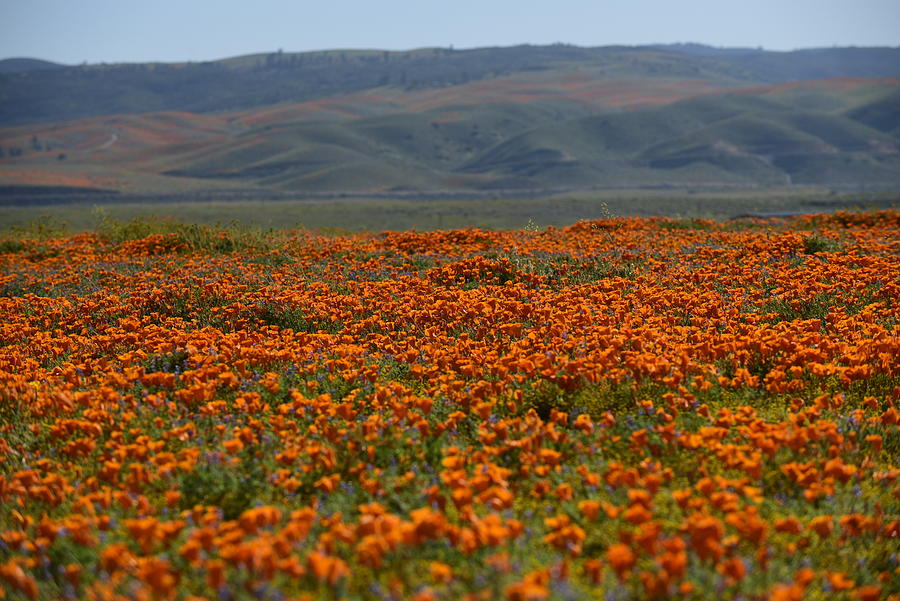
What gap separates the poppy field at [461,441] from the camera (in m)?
3.07

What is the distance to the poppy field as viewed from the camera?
3070 mm

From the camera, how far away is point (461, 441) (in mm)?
4547

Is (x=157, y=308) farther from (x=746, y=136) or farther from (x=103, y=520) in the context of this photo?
(x=746, y=136)

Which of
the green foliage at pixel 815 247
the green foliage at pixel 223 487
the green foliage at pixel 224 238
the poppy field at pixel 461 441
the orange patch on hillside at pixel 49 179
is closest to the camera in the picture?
the poppy field at pixel 461 441

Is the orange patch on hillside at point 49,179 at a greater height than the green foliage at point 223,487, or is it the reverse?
the orange patch on hillside at point 49,179

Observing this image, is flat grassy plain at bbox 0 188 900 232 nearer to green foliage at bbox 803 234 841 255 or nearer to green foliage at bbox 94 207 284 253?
green foliage at bbox 94 207 284 253

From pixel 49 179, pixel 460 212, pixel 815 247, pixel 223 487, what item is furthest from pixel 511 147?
pixel 223 487

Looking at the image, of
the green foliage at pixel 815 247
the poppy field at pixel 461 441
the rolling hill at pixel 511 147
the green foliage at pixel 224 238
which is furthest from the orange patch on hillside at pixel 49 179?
the green foliage at pixel 815 247

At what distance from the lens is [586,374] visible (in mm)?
5172

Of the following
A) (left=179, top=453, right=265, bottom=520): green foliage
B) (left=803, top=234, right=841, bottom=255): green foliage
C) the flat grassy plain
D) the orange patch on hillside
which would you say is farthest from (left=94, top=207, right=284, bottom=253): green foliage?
the orange patch on hillside

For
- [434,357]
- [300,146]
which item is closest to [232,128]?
[300,146]

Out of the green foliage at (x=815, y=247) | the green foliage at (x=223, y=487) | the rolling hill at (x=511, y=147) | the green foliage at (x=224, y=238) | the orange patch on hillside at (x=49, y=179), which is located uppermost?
the rolling hill at (x=511, y=147)

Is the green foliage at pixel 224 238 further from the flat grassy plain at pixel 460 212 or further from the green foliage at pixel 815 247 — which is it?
the flat grassy plain at pixel 460 212

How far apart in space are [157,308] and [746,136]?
490ft
